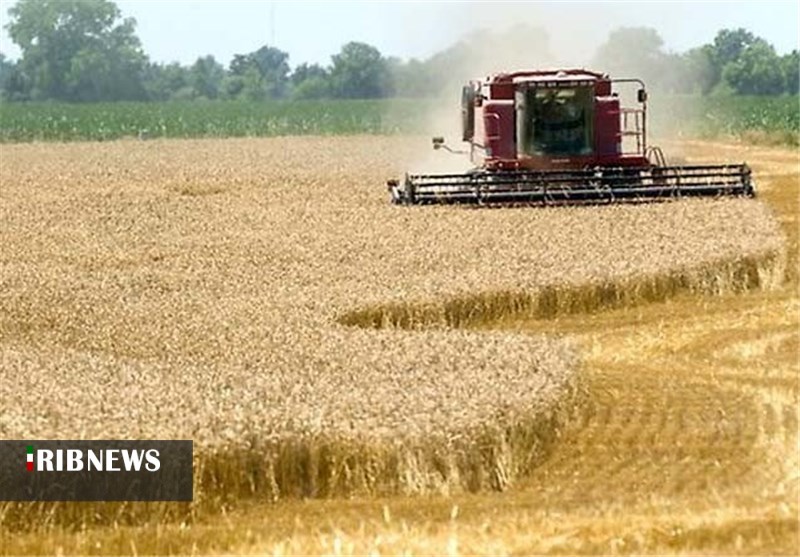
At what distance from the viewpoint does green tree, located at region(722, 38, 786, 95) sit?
92.0 meters

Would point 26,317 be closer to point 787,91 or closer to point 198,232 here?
point 198,232

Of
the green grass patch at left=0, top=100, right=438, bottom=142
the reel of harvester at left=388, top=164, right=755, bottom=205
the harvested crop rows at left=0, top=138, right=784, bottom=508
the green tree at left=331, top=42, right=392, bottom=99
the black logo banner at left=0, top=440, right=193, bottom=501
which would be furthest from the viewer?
the green tree at left=331, top=42, right=392, bottom=99

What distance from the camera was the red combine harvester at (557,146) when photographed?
26.6 m

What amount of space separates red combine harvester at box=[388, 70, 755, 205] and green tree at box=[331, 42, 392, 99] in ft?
241

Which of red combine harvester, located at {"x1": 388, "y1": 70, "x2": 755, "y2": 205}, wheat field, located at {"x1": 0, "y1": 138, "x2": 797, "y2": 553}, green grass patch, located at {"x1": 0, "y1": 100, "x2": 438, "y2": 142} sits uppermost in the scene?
red combine harvester, located at {"x1": 388, "y1": 70, "x2": 755, "y2": 205}

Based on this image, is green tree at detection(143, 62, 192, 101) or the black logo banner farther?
green tree at detection(143, 62, 192, 101)

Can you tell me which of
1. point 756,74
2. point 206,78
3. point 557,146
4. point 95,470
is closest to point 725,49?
point 756,74

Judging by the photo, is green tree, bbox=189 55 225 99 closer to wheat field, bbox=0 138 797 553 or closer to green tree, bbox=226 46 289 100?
green tree, bbox=226 46 289 100

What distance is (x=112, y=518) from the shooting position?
32.5 feet

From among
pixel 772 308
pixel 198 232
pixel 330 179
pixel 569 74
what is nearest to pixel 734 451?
pixel 772 308

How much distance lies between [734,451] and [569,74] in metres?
17.1

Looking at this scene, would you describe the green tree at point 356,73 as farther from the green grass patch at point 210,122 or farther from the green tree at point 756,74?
the green grass patch at point 210,122

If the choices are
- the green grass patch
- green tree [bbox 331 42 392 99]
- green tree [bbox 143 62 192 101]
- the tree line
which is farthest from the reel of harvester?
green tree [bbox 143 62 192 101]

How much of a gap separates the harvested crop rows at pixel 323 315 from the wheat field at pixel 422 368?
0.09ft
